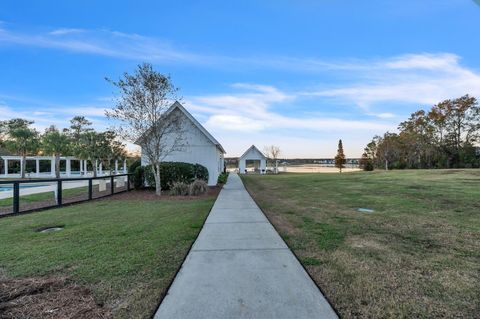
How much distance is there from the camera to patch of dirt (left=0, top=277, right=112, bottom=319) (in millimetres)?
2635

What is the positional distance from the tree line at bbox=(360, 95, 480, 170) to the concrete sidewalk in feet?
148

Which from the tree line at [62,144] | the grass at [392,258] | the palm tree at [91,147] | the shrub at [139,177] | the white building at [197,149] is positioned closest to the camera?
the grass at [392,258]

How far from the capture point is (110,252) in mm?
4414

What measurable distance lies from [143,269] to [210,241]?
1.52m

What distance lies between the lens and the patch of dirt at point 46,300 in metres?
2.63

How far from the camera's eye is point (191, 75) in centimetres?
1586

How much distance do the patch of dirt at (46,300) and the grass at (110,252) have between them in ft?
0.42

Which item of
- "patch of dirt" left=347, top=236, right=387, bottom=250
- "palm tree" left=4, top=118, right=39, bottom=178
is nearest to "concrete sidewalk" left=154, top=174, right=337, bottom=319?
"patch of dirt" left=347, top=236, right=387, bottom=250

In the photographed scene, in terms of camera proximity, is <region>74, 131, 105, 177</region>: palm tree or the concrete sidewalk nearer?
the concrete sidewalk

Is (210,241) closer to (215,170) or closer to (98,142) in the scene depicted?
(215,170)

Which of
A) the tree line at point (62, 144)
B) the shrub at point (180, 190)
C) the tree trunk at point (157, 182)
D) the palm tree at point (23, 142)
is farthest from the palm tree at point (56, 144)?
the shrub at point (180, 190)

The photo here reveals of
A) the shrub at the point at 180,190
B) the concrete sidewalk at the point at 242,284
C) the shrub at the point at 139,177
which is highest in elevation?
the shrub at the point at 139,177

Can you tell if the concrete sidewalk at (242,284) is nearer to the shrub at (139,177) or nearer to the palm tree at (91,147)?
the shrub at (139,177)

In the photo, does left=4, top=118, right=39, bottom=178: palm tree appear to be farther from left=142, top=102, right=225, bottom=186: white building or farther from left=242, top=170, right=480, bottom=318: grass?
left=242, top=170, right=480, bottom=318: grass
